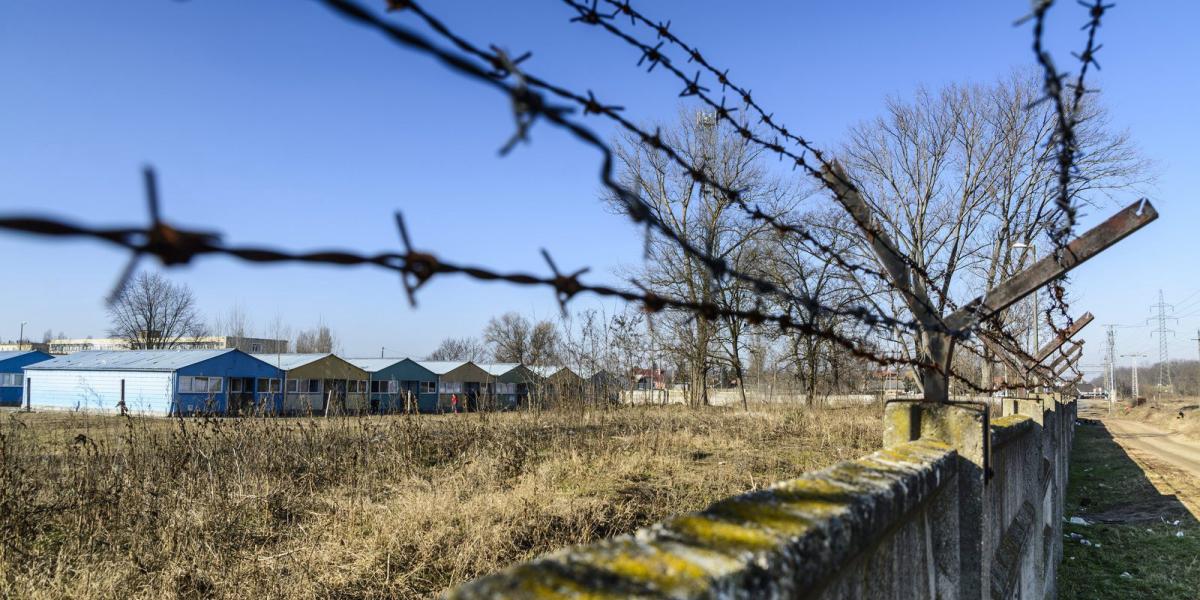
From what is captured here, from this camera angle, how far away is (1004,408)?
7.34 m

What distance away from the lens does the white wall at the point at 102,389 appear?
1239 inches

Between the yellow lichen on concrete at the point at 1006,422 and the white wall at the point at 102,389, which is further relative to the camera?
the white wall at the point at 102,389

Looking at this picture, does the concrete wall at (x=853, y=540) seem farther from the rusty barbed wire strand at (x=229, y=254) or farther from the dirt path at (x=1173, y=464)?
the dirt path at (x=1173, y=464)

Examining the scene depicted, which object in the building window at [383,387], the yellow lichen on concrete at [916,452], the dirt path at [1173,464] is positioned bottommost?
the dirt path at [1173,464]

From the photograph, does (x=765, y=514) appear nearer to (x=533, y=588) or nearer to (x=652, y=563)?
(x=652, y=563)

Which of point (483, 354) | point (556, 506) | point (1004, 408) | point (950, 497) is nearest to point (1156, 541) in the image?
point (1004, 408)

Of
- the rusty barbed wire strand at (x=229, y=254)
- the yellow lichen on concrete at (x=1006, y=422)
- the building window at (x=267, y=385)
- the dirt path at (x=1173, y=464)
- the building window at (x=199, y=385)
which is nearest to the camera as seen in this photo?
the rusty barbed wire strand at (x=229, y=254)

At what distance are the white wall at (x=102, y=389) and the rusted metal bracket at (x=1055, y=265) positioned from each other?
110ft

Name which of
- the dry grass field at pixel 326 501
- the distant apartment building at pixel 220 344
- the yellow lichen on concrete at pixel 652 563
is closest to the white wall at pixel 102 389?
the distant apartment building at pixel 220 344

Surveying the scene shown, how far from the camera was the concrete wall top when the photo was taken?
1013mm

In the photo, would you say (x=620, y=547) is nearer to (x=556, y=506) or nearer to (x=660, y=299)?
(x=660, y=299)

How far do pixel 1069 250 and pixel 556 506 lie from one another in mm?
4653

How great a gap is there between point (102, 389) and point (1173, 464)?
41.1 meters

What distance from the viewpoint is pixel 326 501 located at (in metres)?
6.57
